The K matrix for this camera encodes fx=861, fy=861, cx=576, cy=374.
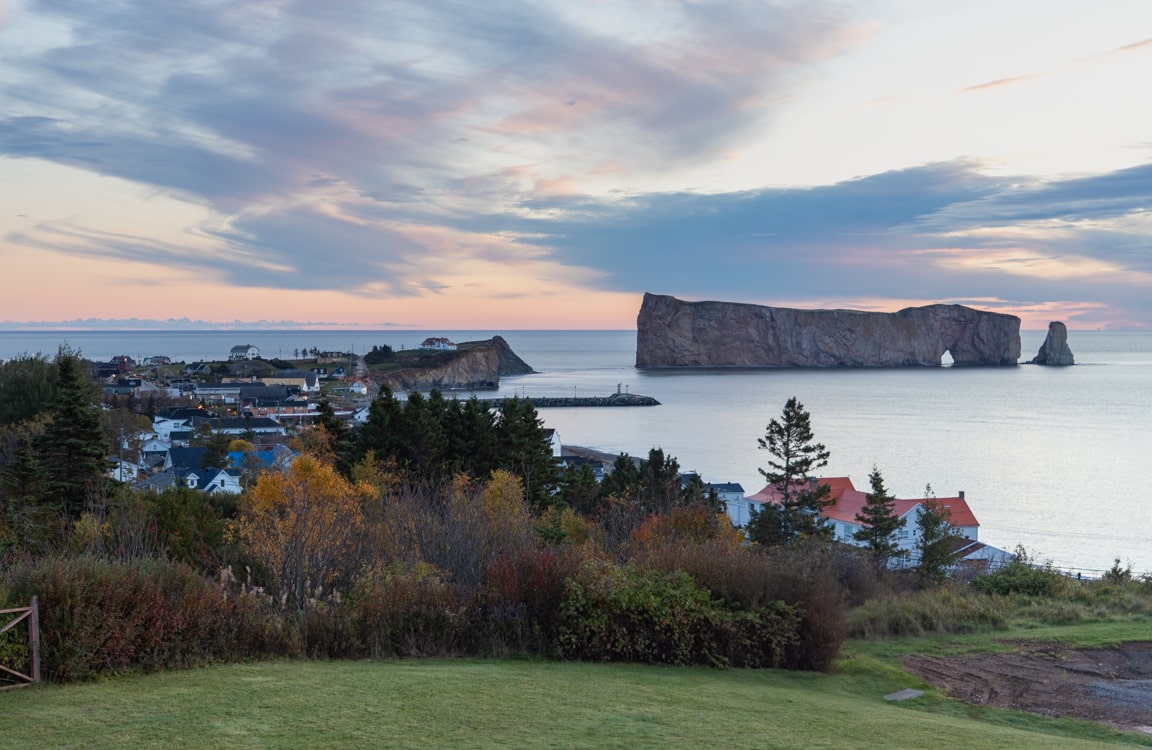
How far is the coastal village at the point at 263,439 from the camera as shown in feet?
142

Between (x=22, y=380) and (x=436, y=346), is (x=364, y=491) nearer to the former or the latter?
(x=22, y=380)

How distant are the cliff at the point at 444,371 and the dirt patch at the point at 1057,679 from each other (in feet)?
437

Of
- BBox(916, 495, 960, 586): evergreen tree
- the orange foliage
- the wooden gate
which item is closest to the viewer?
the wooden gate

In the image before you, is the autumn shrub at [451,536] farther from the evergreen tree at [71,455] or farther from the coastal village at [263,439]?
the coastal village at [263,439]

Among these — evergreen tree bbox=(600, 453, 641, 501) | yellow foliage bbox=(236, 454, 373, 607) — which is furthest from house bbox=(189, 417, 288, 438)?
yellow foliage bbox=(236, 454, 373, 607)

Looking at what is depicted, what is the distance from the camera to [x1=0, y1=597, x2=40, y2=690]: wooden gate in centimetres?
745

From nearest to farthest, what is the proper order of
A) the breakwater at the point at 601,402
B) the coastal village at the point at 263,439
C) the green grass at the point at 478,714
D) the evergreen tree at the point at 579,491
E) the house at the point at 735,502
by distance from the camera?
the green grass at the point at 478,714, the evergreen tree at the point at 579,491, the coastal village at the point at 263,439, the house at the point at 735,502, the breakwater at the point at 601,402

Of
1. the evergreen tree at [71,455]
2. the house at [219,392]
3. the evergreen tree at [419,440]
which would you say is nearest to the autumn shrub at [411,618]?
the evergreen tree at [71,455]

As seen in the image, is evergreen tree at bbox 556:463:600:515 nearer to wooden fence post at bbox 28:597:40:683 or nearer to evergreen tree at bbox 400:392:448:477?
evergreen tree at bbox 400:392:448:477

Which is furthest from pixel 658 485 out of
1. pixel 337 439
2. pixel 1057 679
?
pixel 1057 679

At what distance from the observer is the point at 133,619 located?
27.0 ft

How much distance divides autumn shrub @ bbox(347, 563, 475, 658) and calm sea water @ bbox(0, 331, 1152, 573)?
1431 inches

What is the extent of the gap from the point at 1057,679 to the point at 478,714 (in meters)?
7.70

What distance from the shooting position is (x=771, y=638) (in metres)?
10.9
